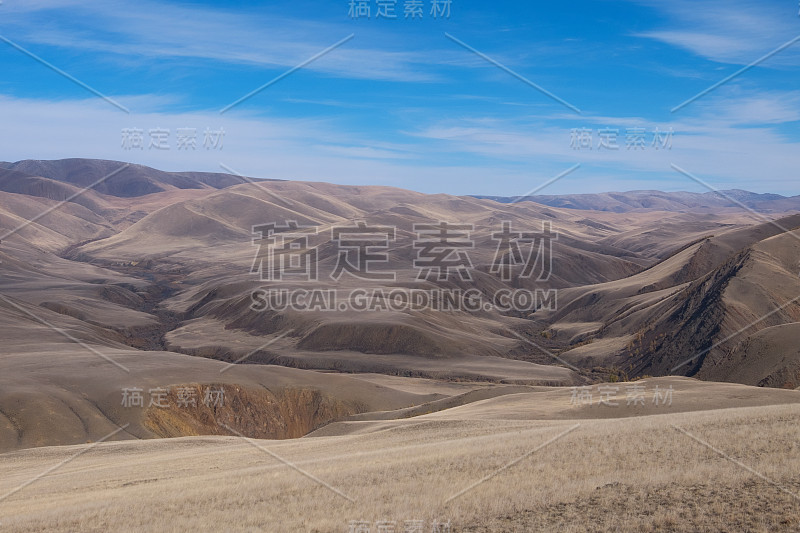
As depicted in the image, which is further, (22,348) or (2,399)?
(22,348)

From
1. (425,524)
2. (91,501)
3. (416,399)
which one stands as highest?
(425,524)

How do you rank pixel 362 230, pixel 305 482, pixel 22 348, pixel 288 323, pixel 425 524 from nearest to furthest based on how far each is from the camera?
1. pixel 425 524
2. pixel 305 482
3. pixel 22 348
4. pixel 288 323
5. pixel 362 230

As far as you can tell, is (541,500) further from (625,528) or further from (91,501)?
(91,501)

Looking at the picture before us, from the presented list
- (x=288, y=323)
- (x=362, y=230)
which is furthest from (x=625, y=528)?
(x=362, y=230)

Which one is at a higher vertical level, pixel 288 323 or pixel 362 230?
pixel 362 230

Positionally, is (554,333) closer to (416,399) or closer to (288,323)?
A: (288,323)

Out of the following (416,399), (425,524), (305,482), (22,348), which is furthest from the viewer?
(22,348)

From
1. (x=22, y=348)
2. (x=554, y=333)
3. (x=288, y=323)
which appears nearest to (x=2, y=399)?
(x=22, y=348)
